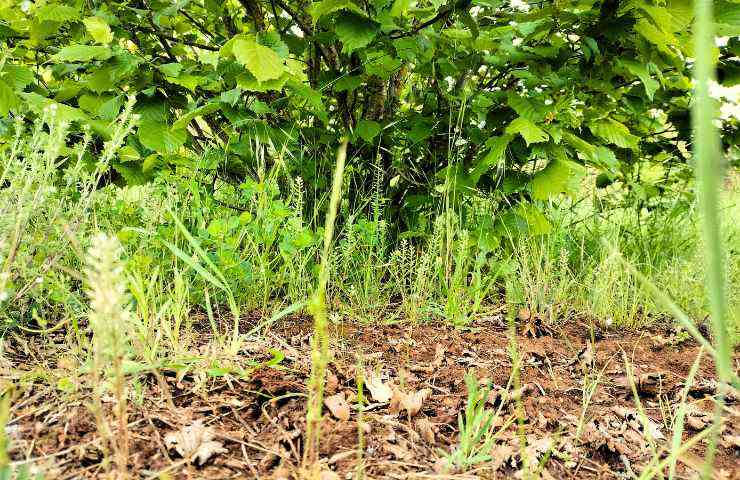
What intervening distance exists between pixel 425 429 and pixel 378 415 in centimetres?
13

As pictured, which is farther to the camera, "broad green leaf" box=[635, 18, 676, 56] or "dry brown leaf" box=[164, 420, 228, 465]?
Answer: "broad green leaf" box=[635, 18, 676, 56]

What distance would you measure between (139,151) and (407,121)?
4.02ft

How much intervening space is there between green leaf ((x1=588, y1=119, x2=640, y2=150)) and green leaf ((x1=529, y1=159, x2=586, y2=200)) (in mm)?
355

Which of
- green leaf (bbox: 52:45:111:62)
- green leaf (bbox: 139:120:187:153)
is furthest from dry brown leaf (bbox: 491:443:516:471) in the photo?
green leaf (bbox: 52:45:111:62)

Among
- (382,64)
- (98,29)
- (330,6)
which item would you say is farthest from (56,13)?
(382,64)

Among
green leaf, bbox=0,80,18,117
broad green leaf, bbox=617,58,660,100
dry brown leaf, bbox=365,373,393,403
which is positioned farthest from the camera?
broad green leaf, bbox=617,58,660,100

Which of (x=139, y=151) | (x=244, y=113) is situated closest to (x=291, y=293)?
(x=244, y=113)

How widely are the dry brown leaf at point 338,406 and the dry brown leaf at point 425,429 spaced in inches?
6.8

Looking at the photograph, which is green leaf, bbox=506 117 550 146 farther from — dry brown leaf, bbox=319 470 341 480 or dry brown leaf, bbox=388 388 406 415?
dry brown leaf, bbox=319 470 341 480

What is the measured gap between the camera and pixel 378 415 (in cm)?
136

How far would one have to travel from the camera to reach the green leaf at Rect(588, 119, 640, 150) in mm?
2434

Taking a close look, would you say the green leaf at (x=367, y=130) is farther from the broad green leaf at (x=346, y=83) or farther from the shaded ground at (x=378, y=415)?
the shaded ground at (x=378, y=415)

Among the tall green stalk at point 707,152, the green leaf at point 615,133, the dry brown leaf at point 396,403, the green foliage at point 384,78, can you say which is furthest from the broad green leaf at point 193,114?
the tall green stalk at point 707,152

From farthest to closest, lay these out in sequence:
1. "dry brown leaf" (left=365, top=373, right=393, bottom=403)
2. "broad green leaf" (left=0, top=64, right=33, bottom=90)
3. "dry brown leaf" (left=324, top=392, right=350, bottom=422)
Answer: "broad green leaf" (left=0, top=64, right=33, bottom=90) → "dry brown leaf" (left=365, top=373, right=393, bottom=403) → "dry brown leaf" (left=324, top=392, right=350, bottom=422)
